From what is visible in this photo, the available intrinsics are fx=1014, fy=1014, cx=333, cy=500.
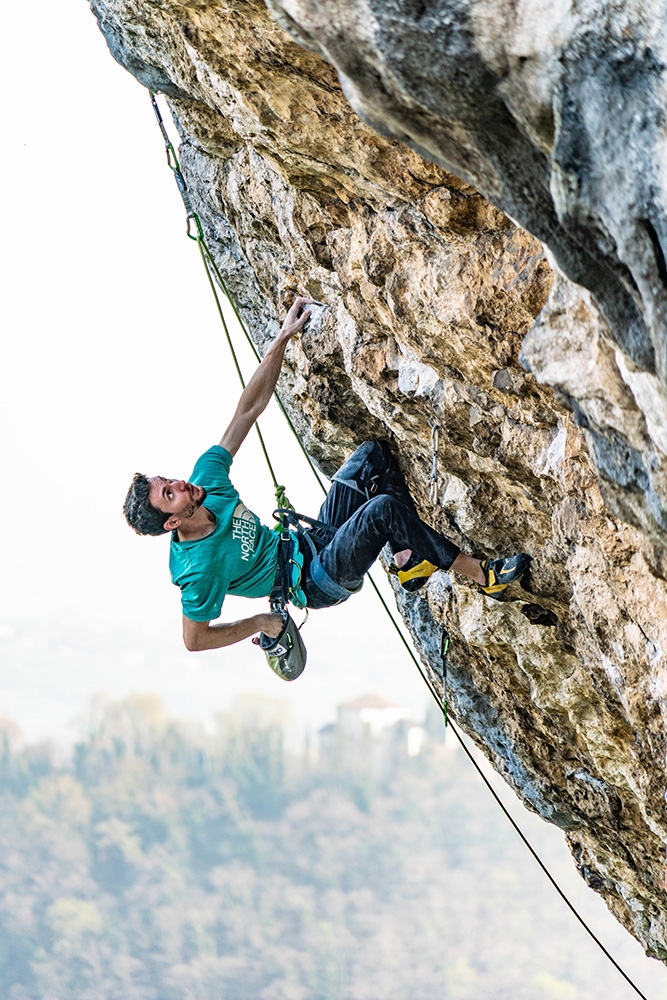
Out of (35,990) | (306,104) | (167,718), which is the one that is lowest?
(35,990)

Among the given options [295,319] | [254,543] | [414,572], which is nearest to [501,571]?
[414,572]

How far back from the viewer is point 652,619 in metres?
4.45

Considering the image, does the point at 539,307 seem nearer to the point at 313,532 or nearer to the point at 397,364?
the point at 397,364

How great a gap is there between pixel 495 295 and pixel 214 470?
1.92 m

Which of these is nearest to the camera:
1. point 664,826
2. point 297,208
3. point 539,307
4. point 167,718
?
point 539,307

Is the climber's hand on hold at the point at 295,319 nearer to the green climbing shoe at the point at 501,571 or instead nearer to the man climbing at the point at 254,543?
the man climbing at the point at 254,543

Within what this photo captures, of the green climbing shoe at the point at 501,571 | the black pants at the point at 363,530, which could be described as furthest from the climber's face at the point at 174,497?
the green climbing shoe at the point at 501,571

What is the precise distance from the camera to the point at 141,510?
508cm

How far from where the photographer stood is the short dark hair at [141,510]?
5094mm

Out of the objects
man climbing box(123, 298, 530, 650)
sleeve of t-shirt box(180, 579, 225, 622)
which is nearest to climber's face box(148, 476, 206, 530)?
man climbing box(123, 298, 530, 650)

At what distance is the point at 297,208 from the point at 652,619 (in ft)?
9.18

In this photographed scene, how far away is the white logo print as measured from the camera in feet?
17.9

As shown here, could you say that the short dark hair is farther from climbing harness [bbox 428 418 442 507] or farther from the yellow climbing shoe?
climbing harness [bbox 428 418 442 507]

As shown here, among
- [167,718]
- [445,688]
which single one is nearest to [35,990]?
[167,718]
